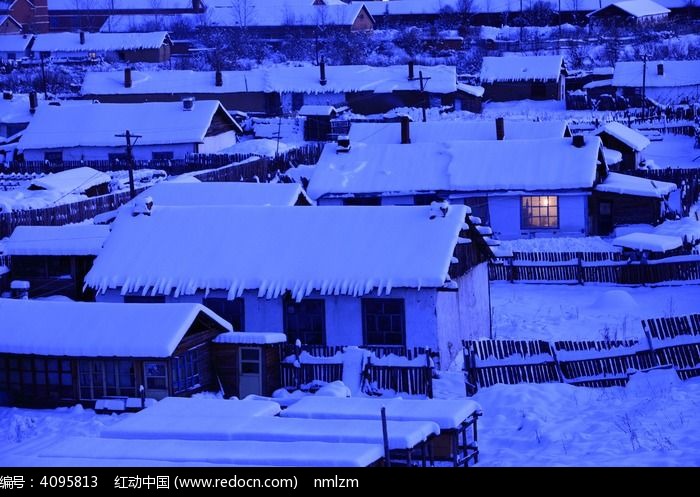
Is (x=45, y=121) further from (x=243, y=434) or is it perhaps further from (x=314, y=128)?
(x=243, y=434)

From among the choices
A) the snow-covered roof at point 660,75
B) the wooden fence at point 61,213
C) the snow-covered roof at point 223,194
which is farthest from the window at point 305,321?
the snow-covered roof at point 660,75

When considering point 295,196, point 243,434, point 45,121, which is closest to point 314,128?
point 45,121

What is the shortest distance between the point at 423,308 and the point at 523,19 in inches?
3372

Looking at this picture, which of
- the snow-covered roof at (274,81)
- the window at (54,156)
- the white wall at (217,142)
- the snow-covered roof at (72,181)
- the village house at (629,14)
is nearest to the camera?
the snow-covered roof at (72,181)

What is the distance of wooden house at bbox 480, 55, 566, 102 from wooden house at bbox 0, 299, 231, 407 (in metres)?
51.2

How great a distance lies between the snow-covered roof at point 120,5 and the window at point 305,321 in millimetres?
96019

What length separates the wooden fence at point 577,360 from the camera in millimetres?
22906

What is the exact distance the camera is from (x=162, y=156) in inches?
2336

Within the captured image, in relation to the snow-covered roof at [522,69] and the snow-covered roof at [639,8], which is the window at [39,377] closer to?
the snow-covered roof at [522,69]

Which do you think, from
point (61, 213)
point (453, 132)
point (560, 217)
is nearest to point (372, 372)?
point (560, 217)

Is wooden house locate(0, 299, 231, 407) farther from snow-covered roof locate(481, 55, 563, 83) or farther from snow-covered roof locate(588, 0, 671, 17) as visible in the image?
snow-covered roof locate(588, 0, 671, 17)

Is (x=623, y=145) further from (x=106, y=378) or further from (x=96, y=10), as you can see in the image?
(x=96, y=10)

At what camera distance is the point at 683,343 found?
23.2 metres

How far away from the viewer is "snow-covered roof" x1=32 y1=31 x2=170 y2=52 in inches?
3812
